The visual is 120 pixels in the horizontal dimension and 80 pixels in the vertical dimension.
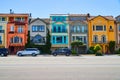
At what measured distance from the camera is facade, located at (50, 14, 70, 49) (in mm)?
67188

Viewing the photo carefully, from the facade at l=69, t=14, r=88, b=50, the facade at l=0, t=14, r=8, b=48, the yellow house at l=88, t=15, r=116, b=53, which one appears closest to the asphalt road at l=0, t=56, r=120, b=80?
the facade at l=0, t=14, r=8, b=48

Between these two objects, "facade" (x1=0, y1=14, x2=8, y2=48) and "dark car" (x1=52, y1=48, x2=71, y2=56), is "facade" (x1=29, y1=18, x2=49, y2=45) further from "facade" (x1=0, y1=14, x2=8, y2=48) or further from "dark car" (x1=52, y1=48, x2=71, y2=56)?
"dark car" (x1=52, y1=48, x2=71, y2=56)

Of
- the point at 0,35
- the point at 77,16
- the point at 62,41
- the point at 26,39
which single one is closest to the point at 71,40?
the point at 62,41

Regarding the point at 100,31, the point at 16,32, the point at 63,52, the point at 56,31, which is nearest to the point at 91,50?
the point at 100,31

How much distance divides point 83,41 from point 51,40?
854 centimetres

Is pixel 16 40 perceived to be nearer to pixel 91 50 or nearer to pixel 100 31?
pixel 91 50

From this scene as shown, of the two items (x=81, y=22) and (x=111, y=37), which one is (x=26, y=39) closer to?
(x=81, y=22)

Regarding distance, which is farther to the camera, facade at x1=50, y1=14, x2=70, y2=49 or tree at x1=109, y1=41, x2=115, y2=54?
facade at x1=50, y1=14, x2=70, y2=49

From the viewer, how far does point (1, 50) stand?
173ft

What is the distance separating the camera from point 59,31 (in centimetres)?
6744

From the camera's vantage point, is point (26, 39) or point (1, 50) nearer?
point (1, 50)

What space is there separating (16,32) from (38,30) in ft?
19.2

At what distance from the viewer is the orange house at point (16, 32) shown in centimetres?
6650

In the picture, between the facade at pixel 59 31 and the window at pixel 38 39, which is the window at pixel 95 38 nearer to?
the facade at pixel 59 31
